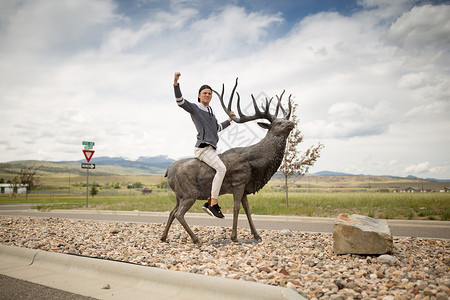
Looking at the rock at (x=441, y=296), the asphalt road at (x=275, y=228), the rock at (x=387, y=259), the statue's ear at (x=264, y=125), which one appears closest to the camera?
the rock at (x=441, y=296)

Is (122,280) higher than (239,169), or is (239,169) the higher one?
(239,169)

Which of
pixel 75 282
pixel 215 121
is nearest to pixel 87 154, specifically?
pixel 215 121

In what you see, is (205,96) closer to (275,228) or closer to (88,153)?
(275,228)

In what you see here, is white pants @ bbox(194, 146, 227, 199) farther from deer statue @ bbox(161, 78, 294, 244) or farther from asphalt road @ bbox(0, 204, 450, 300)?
asphalt road @ bbox(0, 204, 450, 300)

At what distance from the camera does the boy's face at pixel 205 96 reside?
6.05 meters

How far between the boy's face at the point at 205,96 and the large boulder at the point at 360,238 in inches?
127

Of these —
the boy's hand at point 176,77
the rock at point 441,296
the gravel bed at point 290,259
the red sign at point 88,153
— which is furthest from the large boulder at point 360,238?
the red sign at point 88,153

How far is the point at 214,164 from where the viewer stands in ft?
18.7

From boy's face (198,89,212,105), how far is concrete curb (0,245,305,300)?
331 cm

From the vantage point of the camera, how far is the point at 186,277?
3.43 metres

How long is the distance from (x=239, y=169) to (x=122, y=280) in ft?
9.26

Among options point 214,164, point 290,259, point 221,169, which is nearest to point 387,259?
point 290,259

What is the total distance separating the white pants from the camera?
18.6 feet

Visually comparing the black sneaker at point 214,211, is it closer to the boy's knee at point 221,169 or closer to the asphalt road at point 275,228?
the boy's knee at point 221,169
